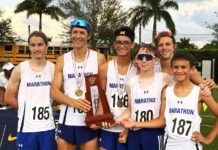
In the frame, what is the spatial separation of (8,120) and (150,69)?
316cm

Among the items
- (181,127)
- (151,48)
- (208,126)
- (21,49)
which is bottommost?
(208,126)

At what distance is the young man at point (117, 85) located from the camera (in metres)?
4.82

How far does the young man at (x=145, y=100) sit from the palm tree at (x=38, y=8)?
43343 mm

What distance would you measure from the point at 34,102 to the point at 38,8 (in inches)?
1760

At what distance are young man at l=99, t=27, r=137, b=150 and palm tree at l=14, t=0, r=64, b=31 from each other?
4308 cm

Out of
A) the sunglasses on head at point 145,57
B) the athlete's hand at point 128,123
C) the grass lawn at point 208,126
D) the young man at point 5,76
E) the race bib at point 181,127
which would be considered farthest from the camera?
the grass lawn at point 208,126

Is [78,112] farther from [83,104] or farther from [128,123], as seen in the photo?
[128,123]

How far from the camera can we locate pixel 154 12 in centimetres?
4250

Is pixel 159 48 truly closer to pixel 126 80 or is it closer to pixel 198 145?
pixel 126 80

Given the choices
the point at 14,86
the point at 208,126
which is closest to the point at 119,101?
the point at 14,86

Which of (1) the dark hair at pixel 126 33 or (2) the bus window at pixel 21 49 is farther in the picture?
(2) the bus window at pixel 21 49

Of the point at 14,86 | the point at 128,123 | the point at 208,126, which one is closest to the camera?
the point at 128,123

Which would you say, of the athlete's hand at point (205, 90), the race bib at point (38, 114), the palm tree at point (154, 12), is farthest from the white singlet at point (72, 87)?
the palm tree at point (154, 12)

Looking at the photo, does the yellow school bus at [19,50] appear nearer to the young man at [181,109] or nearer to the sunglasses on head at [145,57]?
the sunglasses on head at [145,57]
